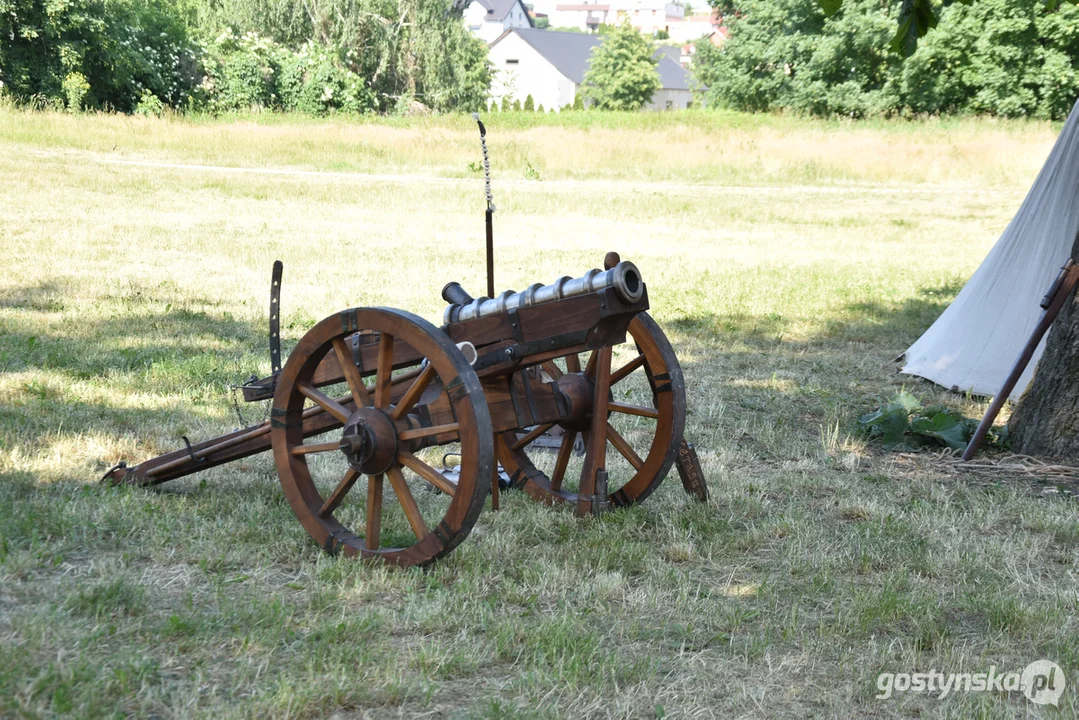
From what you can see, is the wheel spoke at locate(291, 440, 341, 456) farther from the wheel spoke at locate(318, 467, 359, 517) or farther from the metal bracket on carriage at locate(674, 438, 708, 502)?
the metal bracket on carriage at locate(674, 438, 708, 502)

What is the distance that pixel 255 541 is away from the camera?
428 cm

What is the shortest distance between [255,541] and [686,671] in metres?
1.92

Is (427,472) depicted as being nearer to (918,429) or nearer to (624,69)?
(918,429)

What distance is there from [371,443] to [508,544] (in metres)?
0.73

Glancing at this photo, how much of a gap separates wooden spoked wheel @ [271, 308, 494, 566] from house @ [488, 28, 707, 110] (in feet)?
311

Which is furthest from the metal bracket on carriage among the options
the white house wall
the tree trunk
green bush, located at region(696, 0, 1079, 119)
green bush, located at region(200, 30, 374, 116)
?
the white house wall

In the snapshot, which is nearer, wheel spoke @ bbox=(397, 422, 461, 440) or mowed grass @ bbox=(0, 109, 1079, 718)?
mowed grass @ bbox=(0, 109, 1079, 718)

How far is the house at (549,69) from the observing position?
321 ft

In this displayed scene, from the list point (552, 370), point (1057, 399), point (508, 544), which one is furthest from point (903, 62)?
point (508, 544)

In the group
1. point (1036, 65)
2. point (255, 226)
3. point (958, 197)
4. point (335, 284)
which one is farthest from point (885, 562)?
point (1036, 65)

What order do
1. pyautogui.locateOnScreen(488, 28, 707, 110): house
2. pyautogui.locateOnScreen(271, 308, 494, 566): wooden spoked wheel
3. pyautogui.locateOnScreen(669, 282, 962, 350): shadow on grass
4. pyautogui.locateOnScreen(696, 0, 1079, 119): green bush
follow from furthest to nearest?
pyautogui.locateOnScreen(488, 28, 707, 110): house
pyautogui.locateOnScreen(696, 0, 1079, 119): green bush
pyautogui.locateOnScreen(669, 282, 962, 350): shadow on grass
pyautogui.locateOnScreen(271, 308, 494, 566): wooden spoked wheel

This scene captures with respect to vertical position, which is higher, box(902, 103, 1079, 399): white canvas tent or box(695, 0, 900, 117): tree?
box(695, 0, 900, 117): tree

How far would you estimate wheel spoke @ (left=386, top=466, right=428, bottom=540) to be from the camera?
392 cm

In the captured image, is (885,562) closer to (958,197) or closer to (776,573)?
(776,573)
